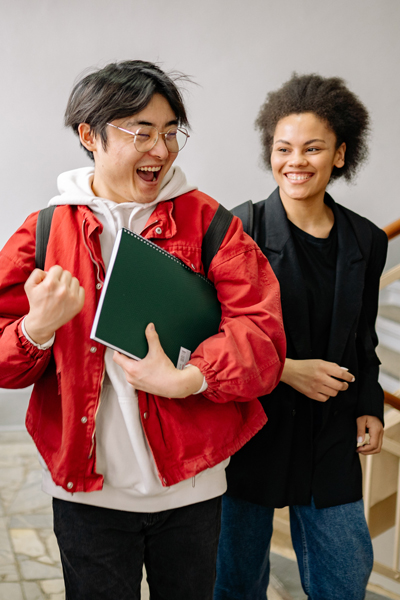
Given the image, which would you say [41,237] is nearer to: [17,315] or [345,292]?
[17,315]

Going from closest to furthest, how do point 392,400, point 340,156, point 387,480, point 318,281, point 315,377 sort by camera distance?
point 315,377
point 318,281
point 340,156
point 392,400
point 387,480

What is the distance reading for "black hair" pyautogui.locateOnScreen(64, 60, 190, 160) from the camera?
3.40 feet

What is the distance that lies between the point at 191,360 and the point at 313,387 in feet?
1.51

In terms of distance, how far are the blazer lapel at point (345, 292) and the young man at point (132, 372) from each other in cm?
37

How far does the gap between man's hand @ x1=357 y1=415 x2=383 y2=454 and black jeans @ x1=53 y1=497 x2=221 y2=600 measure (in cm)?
53

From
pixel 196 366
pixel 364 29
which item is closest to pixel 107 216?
pixel 196 366

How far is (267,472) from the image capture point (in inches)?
57.0

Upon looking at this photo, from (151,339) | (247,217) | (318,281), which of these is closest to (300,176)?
(247,217)

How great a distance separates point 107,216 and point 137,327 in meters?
0.25

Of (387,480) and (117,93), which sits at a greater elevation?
(117,93)

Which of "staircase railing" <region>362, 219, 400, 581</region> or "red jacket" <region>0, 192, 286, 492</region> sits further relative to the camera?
"staircase railing" <region>362, 219, 400, 581</region>

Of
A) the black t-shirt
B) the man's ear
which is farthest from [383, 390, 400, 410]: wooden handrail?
the man's ear

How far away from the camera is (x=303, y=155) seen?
4.84 ft

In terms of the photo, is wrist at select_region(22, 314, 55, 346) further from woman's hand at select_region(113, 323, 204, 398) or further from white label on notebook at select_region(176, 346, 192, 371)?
white label on notebook at select_region(176, 346, 192, 371)
